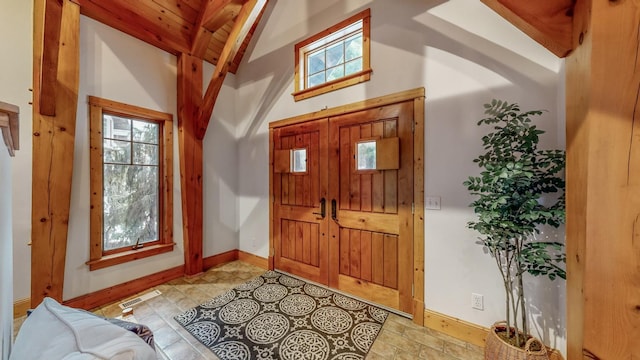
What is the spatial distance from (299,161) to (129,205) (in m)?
2.08

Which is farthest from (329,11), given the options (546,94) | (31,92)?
(31,92)

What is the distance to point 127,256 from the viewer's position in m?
2.58

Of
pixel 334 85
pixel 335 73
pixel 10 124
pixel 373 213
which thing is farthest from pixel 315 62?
pixel 10 124

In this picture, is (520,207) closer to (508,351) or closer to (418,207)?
(418,207)

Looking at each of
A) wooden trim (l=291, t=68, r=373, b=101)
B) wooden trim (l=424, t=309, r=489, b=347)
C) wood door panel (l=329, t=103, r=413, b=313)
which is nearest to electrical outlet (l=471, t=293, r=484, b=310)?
wooden trim (l=424, t=309, r=489, b=347)

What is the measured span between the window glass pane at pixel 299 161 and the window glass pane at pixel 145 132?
179 cm

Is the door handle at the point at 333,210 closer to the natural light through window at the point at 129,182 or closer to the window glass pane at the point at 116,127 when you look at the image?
the natural light through window at the point at 129,182

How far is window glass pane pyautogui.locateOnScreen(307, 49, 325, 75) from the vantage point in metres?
2.86

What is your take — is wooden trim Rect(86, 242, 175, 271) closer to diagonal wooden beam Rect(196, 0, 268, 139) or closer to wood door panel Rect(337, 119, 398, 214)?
diagonal wooden beam Rect(196, 0, 268, 139)

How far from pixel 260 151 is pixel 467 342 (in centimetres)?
312

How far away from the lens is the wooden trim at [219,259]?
3287mm

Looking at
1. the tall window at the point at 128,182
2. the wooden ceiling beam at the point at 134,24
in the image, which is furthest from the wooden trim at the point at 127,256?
the wooden ceiling beam at the point at 134,24

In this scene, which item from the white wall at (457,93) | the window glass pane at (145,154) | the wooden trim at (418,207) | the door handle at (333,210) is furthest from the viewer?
the window glass pane at (145,154)

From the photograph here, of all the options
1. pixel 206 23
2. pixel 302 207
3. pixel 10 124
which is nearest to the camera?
pixel 10 124
